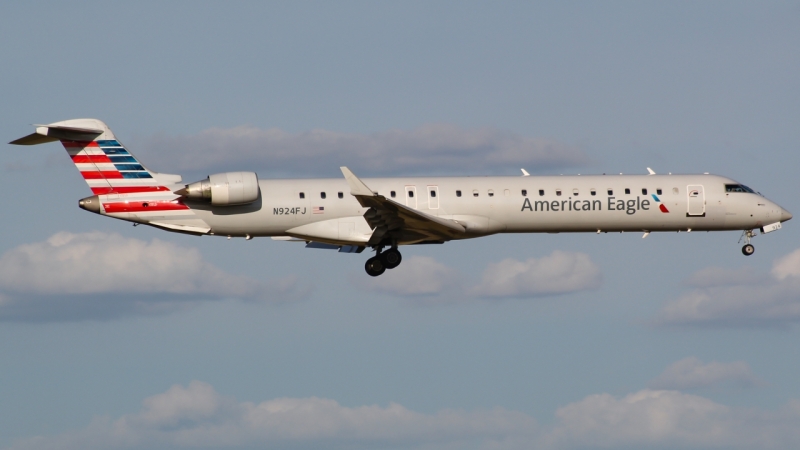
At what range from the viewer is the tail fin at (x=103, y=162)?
4009cm

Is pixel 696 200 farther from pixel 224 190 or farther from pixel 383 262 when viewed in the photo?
pixel 224 190

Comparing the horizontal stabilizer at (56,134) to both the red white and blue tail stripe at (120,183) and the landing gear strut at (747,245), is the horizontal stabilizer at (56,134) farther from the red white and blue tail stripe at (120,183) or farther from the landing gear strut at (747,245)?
the landing gear strut at (747,245)

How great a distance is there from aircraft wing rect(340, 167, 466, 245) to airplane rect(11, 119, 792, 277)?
0.16 feet

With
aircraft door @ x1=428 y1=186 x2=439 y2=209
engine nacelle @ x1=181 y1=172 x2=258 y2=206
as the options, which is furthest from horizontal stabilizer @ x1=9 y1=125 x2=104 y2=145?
aircraft door @ x1=428 y1=186 x2=439 y2=209

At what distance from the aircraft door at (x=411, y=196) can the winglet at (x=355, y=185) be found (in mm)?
3615

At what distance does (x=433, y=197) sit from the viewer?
40.7 m

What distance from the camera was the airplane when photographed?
1571 inches

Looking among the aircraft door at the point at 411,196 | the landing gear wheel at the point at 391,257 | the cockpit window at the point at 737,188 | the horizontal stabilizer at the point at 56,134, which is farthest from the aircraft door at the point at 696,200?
the horizontal stabilizer at the point at 56,134

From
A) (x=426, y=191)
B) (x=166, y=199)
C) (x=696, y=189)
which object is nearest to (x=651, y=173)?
(x=696, y=189)

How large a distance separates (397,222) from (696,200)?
1140cm

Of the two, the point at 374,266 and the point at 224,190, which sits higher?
the point at 224,190

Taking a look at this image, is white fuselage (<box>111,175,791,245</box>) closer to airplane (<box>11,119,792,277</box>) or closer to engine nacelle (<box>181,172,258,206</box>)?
airplane (<box>11,119,792,277</box>)

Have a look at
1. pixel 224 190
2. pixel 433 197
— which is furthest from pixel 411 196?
pixel 224 190

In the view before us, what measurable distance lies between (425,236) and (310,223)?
4.17 meters
